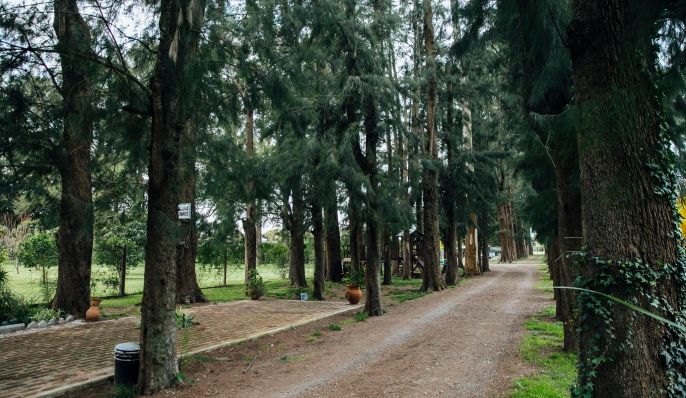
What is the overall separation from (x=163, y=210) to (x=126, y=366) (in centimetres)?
197

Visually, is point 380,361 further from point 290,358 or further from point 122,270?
point 122,270

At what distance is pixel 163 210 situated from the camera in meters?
5.85

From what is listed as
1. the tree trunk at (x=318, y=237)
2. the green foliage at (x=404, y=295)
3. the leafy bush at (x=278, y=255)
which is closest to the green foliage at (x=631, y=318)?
the tree trunk at (x=318, y=237)

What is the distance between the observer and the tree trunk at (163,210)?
5652 millimetres

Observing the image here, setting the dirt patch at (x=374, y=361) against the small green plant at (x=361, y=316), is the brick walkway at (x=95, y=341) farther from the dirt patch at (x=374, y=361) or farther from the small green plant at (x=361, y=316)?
the small green plant at (x=361, y=316)

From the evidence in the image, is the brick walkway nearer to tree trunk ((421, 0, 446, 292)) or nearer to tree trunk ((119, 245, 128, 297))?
tree trunk ((119, 245, 128, 297))

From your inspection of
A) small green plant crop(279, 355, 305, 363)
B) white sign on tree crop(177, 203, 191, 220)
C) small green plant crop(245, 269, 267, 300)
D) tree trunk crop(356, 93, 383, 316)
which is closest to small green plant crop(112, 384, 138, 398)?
small green plant crop(279, 355, 305, 363)

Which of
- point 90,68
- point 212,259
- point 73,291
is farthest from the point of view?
point 212,259

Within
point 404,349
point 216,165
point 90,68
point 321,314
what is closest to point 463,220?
point 321,314

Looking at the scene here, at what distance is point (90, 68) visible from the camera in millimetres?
5844

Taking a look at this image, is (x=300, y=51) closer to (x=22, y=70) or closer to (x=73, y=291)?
(x=22, y=70)

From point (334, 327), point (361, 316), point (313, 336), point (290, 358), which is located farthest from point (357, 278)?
point (290, 358)

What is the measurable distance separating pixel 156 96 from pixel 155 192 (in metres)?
1.24

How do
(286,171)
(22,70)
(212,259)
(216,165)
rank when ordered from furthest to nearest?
(212,259) → (286,171) → (216,165) → (22,70)
